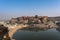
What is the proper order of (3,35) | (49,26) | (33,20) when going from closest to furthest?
(3,35)
(49,26)
(33,20)

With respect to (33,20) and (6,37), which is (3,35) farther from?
(33,20)

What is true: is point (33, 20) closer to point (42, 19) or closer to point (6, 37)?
point (42, 19)

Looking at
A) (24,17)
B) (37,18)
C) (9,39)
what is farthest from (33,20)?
(9,39)

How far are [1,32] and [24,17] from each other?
2297 centimetres

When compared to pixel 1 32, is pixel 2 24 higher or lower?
higher

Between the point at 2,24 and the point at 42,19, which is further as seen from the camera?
the point at 42,19

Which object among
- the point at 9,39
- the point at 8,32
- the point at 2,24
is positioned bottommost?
the point at 9,39

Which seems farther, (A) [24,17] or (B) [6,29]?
(A) [24,17]

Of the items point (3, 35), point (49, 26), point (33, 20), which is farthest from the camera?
point (33, 20)

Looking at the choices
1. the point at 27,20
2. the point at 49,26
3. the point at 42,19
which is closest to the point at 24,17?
the point at 27,20

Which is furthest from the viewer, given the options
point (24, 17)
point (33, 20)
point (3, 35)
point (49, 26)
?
point (24, 17)

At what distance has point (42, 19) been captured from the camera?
100 ft

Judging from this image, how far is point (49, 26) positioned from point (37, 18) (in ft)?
21.1

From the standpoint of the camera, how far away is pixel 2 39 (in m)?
9.27
